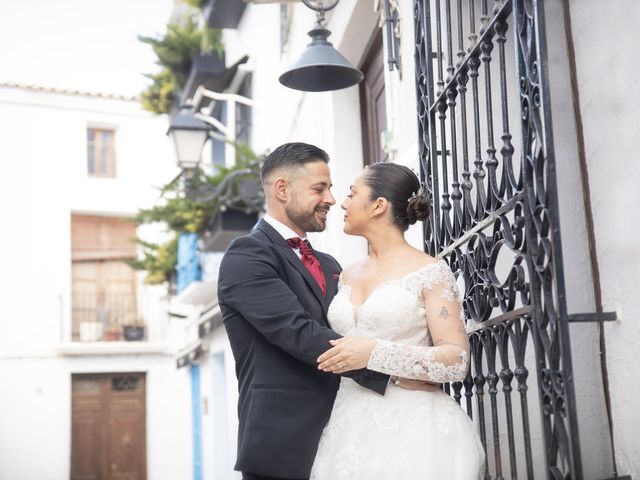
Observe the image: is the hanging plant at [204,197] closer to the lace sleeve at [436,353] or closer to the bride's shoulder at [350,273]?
the bride's shoulder at [350,273]

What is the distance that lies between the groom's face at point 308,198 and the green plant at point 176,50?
11188 millimetres

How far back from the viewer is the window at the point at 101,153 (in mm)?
24384

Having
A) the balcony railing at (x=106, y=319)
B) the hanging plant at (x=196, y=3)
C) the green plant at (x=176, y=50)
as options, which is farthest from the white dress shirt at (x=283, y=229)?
the balcony railing at (x=106, y=319)

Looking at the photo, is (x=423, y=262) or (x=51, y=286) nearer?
(x=423, y=262)

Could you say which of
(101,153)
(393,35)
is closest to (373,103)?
(393,35)

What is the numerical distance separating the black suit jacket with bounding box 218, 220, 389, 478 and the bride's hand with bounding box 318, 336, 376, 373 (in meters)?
0.06

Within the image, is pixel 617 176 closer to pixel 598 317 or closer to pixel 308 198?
pixel 598 317

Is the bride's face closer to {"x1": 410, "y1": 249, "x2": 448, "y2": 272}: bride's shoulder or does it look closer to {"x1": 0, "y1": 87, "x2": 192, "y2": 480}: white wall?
{"x1": 410, "y1": 249, "x2": 448, "y2": 272}: bride's shoulder

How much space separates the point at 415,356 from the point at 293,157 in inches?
44.5

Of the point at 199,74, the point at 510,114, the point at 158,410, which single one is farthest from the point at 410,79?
the point at 158,410

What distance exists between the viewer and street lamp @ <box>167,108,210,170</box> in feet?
36.8

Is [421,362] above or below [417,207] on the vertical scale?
below

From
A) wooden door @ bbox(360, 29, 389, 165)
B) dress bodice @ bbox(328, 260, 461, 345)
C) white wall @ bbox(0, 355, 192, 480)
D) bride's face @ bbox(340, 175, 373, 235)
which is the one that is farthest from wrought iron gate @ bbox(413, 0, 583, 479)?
white wall @ bbox(0, 355, 192, 480)

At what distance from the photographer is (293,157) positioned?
4.07 metres
